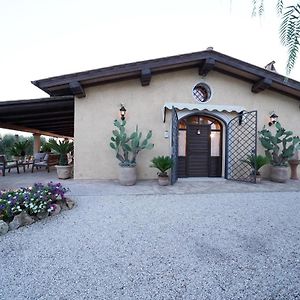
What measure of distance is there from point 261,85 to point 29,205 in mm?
8953

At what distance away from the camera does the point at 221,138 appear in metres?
7.68

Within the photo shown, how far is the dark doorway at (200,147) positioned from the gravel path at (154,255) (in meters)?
3.60

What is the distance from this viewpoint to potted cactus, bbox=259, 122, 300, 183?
685cm

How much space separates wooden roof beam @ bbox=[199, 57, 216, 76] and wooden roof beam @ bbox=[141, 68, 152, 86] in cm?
225

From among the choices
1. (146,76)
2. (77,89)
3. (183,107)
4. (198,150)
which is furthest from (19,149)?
(198,150)

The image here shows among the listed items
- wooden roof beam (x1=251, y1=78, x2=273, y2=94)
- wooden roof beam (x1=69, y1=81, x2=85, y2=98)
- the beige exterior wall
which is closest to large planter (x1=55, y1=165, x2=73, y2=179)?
the beige exterior wall

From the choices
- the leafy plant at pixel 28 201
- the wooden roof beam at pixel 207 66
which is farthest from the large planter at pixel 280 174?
the leafy plant at pixel 28 201

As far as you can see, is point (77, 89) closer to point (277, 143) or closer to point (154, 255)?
point (154, 255)

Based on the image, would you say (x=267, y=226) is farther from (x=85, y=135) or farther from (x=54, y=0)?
(x=54, y=0)

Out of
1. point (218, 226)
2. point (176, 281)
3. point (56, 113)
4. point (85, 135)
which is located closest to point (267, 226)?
point (218, 226)

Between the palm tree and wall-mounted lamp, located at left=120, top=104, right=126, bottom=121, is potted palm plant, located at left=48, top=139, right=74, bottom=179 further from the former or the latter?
the palm tree

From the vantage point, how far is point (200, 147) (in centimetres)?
761

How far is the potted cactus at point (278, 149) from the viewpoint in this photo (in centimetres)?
685

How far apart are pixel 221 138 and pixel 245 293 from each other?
21.9 ft
